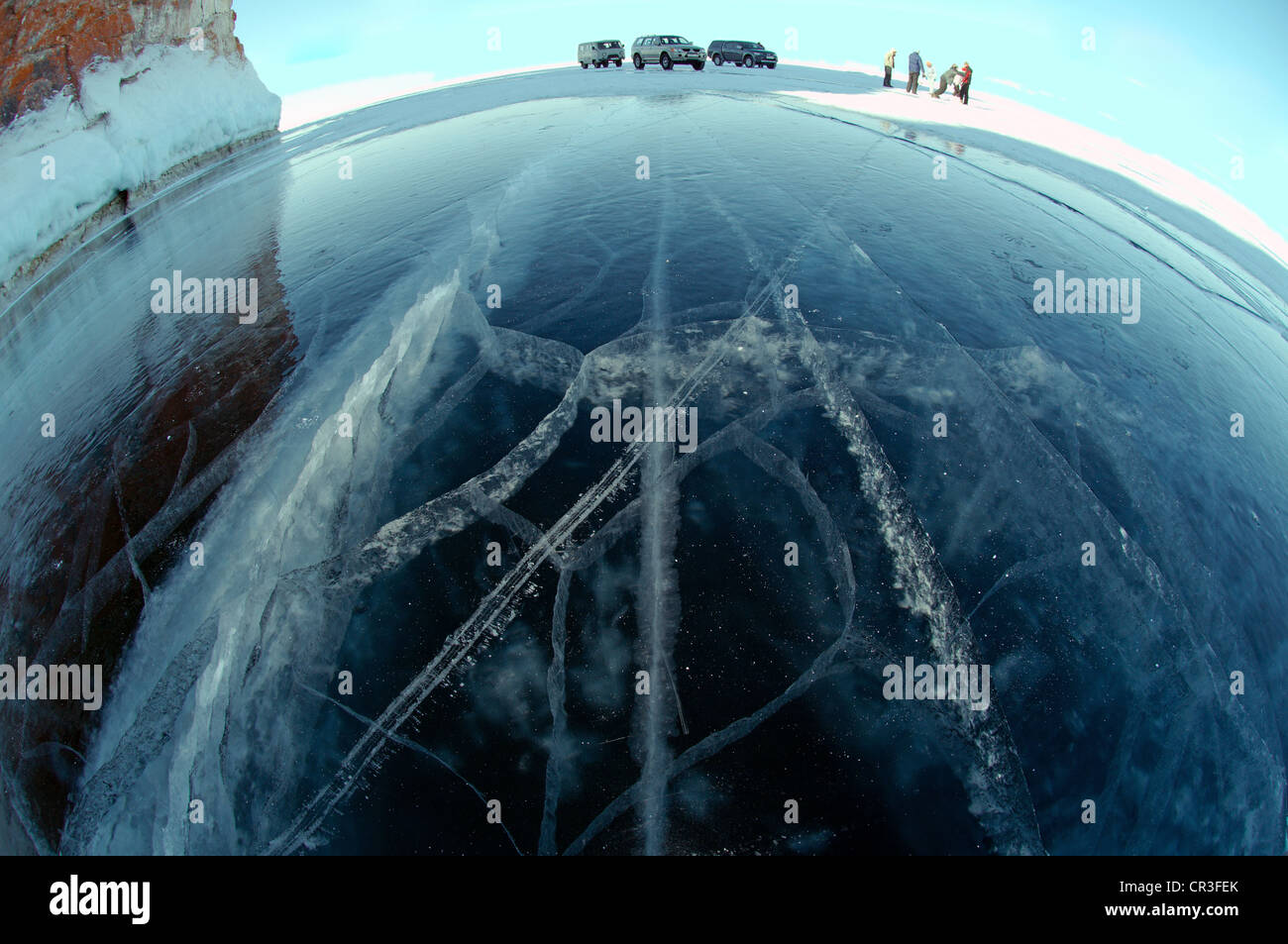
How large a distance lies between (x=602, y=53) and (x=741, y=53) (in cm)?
950

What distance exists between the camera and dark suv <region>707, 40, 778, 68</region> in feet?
107

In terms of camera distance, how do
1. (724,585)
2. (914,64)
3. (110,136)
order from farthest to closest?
(914,64)
(110,136)
(724,585)

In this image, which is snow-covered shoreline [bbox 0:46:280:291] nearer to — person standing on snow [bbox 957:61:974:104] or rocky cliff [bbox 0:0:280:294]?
rocky cliff [bbox 0:0:280:294]

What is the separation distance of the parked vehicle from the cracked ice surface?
34.4 m

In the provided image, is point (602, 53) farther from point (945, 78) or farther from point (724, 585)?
point (724, 585)

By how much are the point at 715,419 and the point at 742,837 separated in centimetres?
464

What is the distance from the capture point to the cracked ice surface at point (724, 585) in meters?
4.66

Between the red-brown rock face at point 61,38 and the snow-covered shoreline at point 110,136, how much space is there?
1.46ft

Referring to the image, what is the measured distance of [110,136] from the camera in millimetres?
23656

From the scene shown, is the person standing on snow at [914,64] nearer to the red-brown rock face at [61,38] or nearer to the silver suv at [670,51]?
the silver suv at [670,51]

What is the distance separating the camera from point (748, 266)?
10.7 m

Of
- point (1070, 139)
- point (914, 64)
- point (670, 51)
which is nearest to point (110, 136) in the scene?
point (670, 51)
